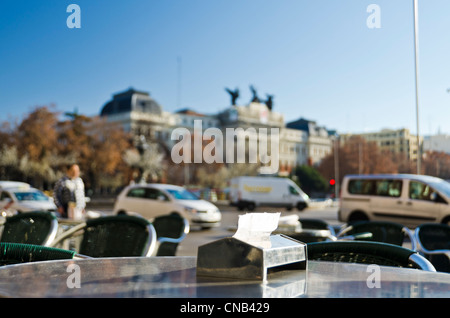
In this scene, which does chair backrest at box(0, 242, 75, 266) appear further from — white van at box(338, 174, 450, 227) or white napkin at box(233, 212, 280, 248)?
white van at box(338, 174, 450, 227)

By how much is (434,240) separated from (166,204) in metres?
10.6

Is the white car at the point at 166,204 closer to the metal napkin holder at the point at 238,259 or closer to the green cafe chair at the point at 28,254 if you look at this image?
the green cafe chair at the point at 28,254

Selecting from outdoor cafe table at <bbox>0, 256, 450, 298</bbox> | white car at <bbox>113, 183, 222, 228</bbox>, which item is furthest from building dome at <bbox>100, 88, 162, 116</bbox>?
outdoor cafe table at <bbox>0, 256, 450, 298</bbox>

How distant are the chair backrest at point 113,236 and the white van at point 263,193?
77.6ft

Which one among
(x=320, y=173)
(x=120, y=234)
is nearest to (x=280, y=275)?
(x=120, y=234)

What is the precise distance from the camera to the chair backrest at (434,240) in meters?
4.31

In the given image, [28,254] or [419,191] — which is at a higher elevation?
[28,254]

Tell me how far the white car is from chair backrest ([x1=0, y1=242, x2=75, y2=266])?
38.3ft

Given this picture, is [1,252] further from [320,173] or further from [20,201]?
[320,173]

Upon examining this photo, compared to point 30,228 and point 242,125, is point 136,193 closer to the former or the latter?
point 30,228

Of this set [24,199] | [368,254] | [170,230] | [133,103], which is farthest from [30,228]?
[133,103]

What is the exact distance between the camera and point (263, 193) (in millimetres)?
27656

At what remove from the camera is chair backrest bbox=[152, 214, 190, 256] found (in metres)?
5.47

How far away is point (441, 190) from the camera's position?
1185 cm
